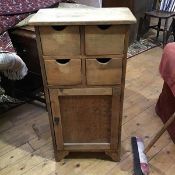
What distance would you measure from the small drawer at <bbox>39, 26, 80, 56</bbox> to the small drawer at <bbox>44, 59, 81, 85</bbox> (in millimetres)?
49

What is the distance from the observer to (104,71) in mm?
1234

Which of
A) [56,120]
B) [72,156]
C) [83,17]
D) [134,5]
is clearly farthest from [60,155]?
[134,5]

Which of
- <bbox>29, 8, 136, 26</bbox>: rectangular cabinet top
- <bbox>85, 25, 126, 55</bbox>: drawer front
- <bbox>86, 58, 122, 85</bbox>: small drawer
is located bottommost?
<bbox>86, 58, 122, 85</bbox>: small drawer

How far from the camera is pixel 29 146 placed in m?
1.73

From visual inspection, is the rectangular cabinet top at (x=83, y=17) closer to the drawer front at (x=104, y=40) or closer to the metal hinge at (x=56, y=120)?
the drawer front at (x=104, y=40)

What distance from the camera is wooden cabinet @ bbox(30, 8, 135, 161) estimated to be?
113 cm

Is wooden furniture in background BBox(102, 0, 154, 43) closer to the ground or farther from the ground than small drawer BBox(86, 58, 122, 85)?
closer to the ground

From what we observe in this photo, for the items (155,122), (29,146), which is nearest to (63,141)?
(29,146)

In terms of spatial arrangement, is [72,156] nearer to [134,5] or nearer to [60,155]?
[60,155]

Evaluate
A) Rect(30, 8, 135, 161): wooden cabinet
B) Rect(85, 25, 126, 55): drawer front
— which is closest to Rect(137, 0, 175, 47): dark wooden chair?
Rect(30, 8, 135, 161): wooden cabinet

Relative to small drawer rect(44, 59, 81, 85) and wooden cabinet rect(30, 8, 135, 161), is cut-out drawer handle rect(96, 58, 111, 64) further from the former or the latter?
small drawer rect(44, 59, 81, 85)

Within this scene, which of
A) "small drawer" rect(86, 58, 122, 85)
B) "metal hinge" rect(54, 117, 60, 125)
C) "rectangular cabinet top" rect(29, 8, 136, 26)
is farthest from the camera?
"metal hinge" rect(54, 117, 60, 125)

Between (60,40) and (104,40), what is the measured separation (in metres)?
0.21

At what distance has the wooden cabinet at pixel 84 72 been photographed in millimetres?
1127
